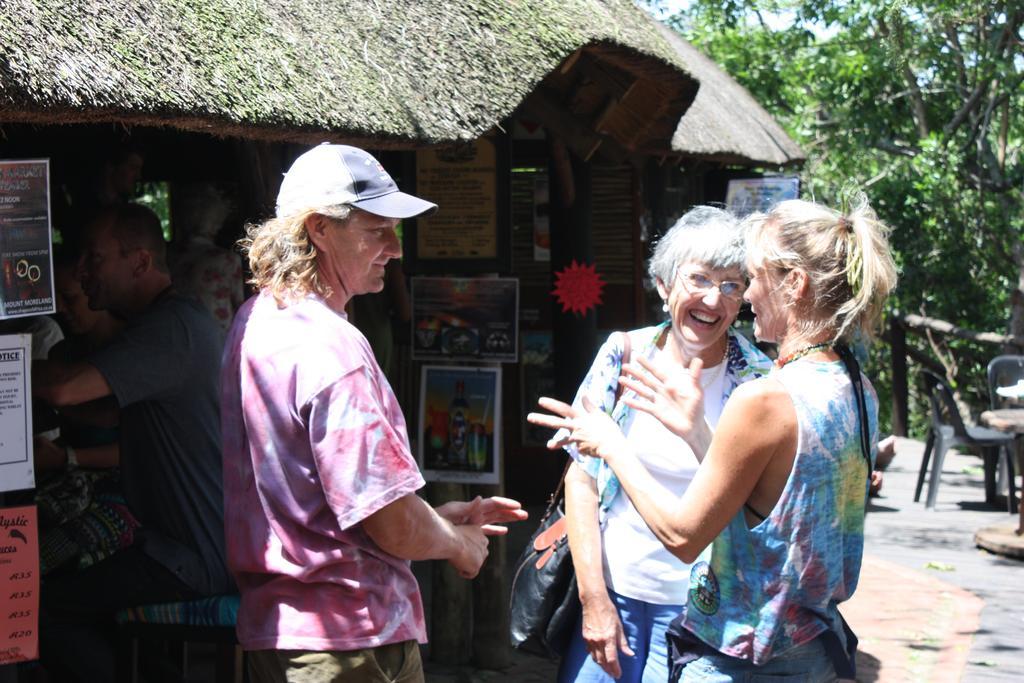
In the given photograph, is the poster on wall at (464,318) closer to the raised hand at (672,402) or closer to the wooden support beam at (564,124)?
the wooden support beam at (564,124)

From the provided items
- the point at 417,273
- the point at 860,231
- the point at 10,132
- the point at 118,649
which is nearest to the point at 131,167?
the point at 10,132

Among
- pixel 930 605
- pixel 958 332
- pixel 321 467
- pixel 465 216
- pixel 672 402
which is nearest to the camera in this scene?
pixel 321 467

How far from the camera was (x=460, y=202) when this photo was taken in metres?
5.73

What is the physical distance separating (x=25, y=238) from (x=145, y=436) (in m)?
0.82

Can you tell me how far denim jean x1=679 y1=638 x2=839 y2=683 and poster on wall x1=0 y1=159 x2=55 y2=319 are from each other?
182cm

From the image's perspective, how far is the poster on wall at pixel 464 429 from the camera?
5555mm

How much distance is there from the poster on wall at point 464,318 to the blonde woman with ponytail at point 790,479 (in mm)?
2874

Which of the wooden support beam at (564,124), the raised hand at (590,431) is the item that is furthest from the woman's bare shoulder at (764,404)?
the wooden support beam at (564,124)

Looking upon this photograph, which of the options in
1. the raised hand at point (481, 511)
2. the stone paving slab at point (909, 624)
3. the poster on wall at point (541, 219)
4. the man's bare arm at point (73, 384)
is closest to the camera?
the raised hand at point (481, 511)

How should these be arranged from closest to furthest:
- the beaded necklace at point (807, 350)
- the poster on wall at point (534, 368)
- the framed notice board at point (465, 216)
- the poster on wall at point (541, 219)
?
the beaded necklace at point (807, 350)
the framed notice board at point (465, 216)
the poster on wall at point (541, 219)
the poster on wall at point (534, 368)

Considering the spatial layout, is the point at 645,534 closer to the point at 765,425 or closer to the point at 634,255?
the point at 765,425

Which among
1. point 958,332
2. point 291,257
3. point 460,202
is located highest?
point 460,202

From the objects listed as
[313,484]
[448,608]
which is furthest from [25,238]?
[448,608]

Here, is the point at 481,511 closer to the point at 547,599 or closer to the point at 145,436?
the point at 547,599
